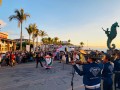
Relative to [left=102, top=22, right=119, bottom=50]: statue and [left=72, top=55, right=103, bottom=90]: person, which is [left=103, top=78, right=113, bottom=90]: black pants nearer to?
[left=72, top=55, right=103, bottom=90]: person

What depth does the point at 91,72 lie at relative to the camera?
6.76 metres

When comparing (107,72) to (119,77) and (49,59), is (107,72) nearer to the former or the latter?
(119,77)

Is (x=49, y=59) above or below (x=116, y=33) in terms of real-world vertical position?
below

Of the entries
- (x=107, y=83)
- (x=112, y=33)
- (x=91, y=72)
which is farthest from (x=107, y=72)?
(x=112, y=33)

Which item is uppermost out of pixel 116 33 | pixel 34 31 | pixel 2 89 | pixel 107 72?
pixel 34 31

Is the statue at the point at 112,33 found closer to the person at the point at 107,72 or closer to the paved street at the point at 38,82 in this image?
the paved street at the point at 38,82

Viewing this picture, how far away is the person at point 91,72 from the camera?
6754 mm

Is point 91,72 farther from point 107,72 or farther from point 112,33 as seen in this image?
Answer: point 112,33

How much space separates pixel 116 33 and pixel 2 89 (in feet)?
77.0

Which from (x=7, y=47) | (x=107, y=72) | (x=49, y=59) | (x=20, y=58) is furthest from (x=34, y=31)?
(x=107, y=72)

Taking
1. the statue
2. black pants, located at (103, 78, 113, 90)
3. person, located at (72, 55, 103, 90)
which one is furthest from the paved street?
the statue

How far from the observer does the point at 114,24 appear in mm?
32406

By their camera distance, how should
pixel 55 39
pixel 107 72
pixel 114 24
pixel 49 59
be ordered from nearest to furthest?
pixel 107 72, pixel 49 59, pixel 114 24, pixel 55 39

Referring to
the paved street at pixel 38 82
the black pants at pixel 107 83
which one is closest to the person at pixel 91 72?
the black pants at pixel 107 83
